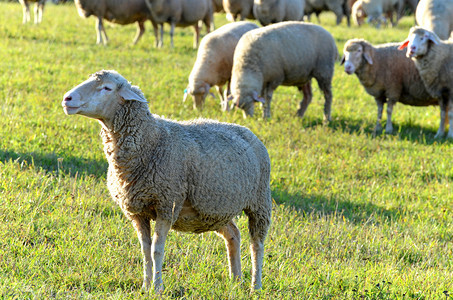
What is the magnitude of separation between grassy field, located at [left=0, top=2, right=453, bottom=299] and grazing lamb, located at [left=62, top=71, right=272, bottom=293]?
1.55 feet

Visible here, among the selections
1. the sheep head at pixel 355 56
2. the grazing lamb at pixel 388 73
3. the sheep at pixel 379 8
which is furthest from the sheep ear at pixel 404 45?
the sheep at pixel 379 8

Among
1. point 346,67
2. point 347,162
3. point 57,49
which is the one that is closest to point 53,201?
point 347,162

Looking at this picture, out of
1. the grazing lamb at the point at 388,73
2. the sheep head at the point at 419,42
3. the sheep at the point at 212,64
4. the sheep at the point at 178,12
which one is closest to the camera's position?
the sheep head at the point at 419,42

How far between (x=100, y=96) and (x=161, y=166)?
580 mm

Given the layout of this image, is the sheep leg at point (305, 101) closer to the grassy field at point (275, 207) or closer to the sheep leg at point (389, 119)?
the grassy field at point (275, 207)

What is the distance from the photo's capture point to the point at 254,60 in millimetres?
9867

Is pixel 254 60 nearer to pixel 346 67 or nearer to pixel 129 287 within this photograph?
pixel 346 67

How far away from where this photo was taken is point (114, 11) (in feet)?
52.4

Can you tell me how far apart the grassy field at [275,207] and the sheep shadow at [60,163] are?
0.8 inches

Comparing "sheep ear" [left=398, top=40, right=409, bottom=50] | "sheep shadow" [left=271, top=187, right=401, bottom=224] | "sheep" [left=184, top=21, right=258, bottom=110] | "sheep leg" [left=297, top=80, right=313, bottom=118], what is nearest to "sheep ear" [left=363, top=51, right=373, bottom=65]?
"sheep ear" [left=398, top=40, right=409, bottom=50]

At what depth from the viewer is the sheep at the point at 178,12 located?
1588 centimetres

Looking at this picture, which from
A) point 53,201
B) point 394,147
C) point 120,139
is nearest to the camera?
point 120,139

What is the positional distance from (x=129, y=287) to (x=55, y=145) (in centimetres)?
360

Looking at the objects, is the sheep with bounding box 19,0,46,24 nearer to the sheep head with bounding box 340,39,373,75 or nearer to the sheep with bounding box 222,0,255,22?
the sheep with bounding box 222,0,255,22
